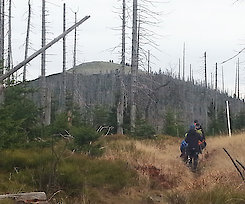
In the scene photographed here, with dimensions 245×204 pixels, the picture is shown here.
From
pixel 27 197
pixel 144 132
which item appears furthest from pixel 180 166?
pixel 27 197

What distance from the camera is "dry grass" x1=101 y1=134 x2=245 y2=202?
23.5ft

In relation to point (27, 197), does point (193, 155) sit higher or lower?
lower

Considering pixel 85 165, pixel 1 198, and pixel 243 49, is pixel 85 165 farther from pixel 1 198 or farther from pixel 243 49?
pixel 243 49

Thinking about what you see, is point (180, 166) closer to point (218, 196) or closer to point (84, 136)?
point (84, 136)

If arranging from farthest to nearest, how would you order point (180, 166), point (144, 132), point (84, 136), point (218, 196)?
point (144, 132)
point (180, 166)
point (84, 136)
point (218, 196)

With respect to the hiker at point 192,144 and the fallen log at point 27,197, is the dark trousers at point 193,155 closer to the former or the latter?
the hiker at point 192,144

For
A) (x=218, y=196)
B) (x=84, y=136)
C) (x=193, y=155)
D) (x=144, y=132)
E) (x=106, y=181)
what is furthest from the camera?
(x=144, y=132)

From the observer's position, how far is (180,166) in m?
10.7

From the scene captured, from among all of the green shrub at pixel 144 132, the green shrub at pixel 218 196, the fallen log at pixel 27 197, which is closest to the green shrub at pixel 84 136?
the green shrub at pixel 218 196

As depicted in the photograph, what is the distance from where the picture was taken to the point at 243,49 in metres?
5.52

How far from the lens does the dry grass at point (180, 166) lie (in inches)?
282

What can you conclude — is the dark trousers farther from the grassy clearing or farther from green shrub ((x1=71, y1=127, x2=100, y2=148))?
Result: green shrub ((x1=71, y1=127, x2=100, y2=148))

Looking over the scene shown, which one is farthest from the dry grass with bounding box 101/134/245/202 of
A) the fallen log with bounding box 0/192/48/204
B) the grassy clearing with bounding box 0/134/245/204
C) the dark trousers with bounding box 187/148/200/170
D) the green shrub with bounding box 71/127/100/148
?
the fallen log with bounding box 0/192/48/204

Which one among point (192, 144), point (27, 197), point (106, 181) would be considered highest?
point (192, 144)
